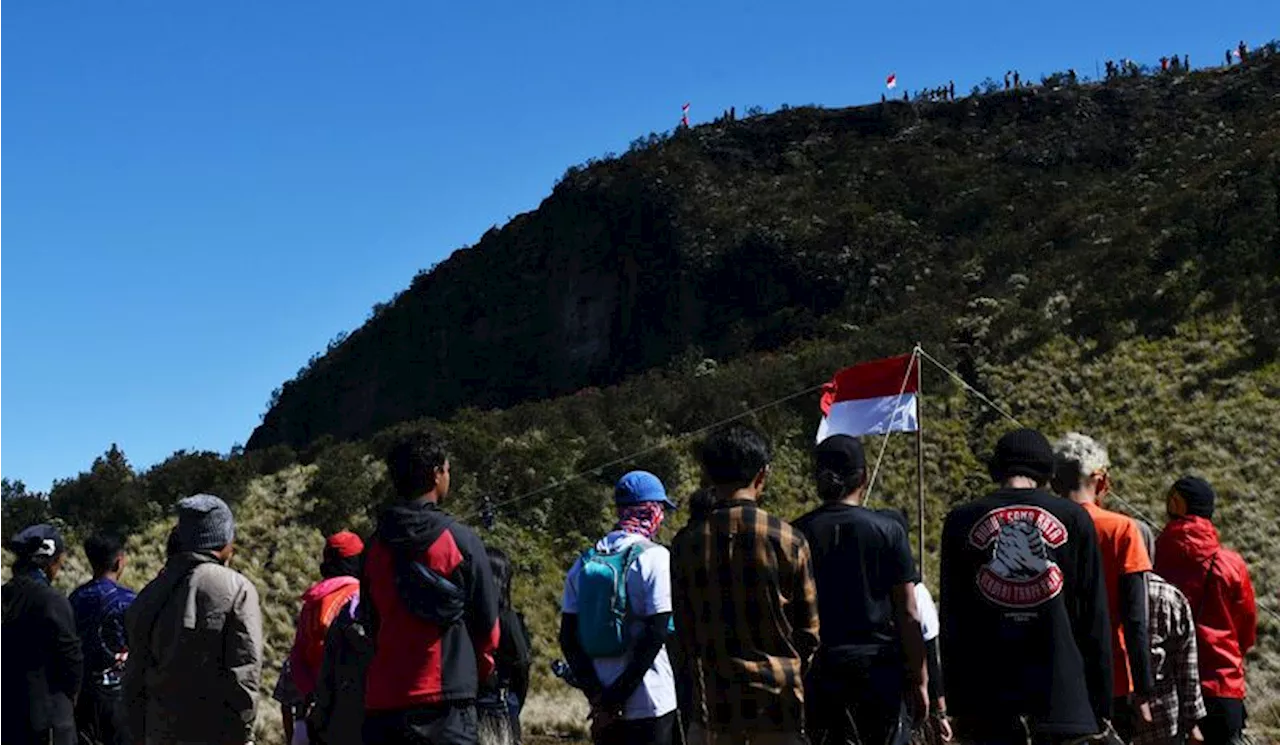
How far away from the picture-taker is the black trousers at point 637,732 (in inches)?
216

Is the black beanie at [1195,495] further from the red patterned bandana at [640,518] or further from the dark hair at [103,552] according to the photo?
the dark hair at [103,552]

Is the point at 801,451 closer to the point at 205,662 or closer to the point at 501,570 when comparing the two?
the point at 501,570

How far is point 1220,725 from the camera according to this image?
6.29 meters

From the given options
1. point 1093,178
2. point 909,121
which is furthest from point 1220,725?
point 909,121

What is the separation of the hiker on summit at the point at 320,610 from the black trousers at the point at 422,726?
1.45m

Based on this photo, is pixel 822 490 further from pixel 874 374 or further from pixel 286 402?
pixel 286 402

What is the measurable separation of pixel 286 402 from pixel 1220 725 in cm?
5267

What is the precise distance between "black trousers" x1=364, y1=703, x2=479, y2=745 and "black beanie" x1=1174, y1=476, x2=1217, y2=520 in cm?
365

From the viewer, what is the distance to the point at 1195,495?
6.39 m

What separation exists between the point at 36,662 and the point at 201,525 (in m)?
1.99

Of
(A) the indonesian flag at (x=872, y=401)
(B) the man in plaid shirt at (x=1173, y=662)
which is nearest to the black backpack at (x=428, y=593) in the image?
(B) the man in plaid shirt at (x=1173, y=662)

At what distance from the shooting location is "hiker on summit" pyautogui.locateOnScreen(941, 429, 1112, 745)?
14.8 feet

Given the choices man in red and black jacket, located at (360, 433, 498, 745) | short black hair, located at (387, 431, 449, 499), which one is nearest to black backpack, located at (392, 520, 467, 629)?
man in red and black jacket, located at (360, 433, 498, 745)

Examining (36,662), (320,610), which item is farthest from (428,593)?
(36,662)
